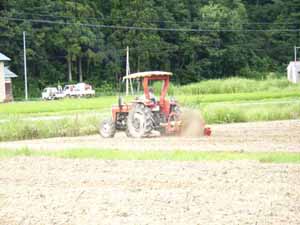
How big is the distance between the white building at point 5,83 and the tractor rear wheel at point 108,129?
4154cm

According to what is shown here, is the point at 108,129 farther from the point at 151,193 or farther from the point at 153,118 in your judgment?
the point at 151,193

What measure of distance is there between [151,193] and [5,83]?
57600 millimetres

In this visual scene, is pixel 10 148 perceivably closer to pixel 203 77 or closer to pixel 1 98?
pixel 1 98

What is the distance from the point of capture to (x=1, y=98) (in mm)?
67250

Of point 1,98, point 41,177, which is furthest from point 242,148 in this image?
point 1,98

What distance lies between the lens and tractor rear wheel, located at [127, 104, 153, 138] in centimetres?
2483

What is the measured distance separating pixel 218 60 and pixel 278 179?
258 feet

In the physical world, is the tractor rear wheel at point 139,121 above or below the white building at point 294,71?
below

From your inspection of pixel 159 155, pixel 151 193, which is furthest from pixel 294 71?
pixel 151 193

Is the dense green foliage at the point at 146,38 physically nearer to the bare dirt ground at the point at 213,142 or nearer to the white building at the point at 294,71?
the white building at the point at 294,71

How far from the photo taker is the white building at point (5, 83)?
67.5m

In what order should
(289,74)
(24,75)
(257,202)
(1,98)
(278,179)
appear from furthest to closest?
1. (289,74)
2. (24,75)
3. (1,98)
4. (278,179)
5. (257,202)

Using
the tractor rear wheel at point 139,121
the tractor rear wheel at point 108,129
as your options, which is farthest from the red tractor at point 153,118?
the tractor rear wheel at point 108,129

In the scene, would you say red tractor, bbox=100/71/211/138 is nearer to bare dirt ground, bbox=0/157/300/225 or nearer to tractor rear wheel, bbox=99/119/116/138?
tractor rear wheel, bbox=99/119/116/138
